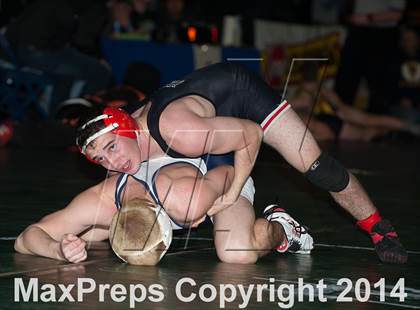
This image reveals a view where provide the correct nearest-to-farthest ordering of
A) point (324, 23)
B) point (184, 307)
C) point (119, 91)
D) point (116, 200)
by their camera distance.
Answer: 1. point (184, 307)
2. point (116, 200)
3. point (119, 91)
4. point (324, 23)

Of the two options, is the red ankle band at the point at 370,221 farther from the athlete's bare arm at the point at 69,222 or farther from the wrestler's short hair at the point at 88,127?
the wrestler's short hair at the point at 88,127

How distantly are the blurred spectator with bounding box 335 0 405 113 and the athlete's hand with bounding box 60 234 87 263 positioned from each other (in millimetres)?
10551

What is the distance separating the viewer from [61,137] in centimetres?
1136

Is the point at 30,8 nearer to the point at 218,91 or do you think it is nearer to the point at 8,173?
the point at 8,173

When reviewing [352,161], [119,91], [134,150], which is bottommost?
[352,161]

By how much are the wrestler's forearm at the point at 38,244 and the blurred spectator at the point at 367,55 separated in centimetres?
1033

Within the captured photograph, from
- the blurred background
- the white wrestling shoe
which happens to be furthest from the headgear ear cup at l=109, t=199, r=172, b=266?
the blurred background

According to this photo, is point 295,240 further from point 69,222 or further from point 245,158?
point 69,222

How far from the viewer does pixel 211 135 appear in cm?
500

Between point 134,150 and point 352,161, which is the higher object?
point 134,150

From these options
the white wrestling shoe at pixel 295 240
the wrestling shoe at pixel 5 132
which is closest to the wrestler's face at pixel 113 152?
the white wrestling shoe at pixel 295 240

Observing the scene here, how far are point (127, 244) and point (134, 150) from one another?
49 centimetres

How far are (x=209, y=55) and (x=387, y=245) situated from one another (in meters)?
7.97

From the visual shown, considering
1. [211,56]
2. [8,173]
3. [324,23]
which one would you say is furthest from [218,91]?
[324,23]
